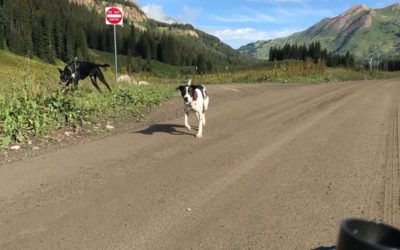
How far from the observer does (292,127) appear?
1194 cm

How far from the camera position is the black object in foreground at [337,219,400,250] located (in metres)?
1.89

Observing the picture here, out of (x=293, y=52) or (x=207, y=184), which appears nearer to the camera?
(x=207, y=184)

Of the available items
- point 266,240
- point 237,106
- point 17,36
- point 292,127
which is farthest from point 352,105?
point 17,36

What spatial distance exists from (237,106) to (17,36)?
120m

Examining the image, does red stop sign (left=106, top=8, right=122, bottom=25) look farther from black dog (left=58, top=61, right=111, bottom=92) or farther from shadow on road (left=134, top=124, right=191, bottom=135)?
shadow on road (left=134, top=124, right=191, bottom=135)

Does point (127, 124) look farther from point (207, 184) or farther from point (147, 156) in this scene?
point (207, 184)

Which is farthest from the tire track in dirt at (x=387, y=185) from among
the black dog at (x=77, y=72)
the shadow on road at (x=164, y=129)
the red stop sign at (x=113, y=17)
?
the red stop sign at (x=113, y=17)

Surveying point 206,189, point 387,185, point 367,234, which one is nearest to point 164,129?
point 206,189

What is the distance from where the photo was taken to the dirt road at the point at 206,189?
5020mm

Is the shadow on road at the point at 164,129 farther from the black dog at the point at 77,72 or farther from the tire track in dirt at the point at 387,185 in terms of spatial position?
the tire track in dirt at the point at 387,185

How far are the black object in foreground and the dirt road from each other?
281cm

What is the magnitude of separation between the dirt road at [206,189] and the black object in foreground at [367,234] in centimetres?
281

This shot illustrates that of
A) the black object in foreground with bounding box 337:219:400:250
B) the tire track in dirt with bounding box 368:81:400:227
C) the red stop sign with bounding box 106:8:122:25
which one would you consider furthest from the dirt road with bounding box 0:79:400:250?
the red stop sign with bounding box 106:8:122:25

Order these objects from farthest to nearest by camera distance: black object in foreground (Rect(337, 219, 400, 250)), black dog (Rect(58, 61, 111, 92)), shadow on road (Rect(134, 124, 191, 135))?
black dog (Rect(58, 61, 111, 92)), shadow on road (Rect(134, 124, 191, 135)), black object in foreground (Rect(337, 219, 400, 250))
